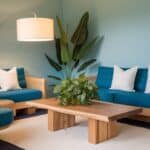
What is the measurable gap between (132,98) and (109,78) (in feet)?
3.24

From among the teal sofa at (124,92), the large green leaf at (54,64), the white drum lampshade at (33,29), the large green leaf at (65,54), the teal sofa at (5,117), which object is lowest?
the teal sofa at (5,117)

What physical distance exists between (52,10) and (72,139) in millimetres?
3273

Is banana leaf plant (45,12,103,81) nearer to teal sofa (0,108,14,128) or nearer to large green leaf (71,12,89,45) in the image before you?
large green leaf (71,12,89,45)

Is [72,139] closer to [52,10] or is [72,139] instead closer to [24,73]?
[24,73]

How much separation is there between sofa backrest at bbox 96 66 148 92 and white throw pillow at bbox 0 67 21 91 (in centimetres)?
150

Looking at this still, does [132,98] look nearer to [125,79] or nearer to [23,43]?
[125,79]

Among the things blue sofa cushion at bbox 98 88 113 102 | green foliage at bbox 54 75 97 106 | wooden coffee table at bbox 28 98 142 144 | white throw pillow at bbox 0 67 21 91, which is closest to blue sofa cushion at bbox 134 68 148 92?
blue sofa cushion at bbox 98 88 113 102

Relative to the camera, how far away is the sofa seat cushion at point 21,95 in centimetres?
451

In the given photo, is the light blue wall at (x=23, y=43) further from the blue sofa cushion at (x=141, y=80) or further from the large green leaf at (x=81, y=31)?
the blue sofa cushion at (x=141, y=80)

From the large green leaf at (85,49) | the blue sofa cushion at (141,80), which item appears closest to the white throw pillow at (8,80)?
the large green leaf at (85,49)

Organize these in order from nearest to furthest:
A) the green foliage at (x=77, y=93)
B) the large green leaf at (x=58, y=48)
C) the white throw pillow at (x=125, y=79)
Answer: the green foliage at (x=77, y=93)
the white throw pillow at (x=125, y=79)
the large green leaf at (x=58, y=48)

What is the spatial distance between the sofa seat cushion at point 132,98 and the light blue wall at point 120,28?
88cm

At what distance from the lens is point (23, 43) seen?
566 cm

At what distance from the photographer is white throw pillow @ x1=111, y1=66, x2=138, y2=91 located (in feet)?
15.4
